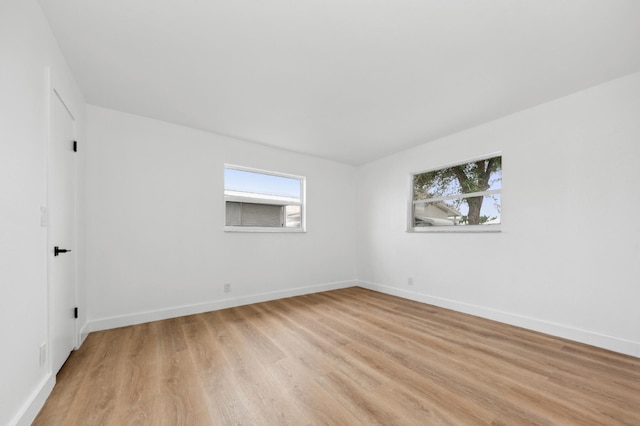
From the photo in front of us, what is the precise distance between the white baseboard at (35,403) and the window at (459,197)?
434 cm

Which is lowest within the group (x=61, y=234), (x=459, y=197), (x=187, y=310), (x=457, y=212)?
(x=187, y=310)

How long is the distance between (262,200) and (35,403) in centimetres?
312

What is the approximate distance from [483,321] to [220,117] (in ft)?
13.7

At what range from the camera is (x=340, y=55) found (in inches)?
82.7

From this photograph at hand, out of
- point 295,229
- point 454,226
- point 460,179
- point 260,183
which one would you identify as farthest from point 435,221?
point 260,183

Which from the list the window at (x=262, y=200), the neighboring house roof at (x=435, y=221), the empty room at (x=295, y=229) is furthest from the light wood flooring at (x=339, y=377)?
the window at (x=262, y=200)

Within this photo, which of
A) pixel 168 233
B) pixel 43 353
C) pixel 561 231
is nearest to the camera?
pixel 43 353

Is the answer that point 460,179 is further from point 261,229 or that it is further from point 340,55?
point 261,229

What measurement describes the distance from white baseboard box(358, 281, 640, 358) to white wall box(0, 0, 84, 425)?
4164 mm

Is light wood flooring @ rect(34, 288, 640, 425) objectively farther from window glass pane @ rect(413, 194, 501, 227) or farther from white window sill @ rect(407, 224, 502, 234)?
→ window glass pane @ rect(413, 194, 501, 227)

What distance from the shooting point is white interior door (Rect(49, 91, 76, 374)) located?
6.09 feet

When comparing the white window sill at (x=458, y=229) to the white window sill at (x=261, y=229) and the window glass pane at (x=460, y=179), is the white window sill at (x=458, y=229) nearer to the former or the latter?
the window glass pane at (x=460, y=179)

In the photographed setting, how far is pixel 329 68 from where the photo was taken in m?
2.27

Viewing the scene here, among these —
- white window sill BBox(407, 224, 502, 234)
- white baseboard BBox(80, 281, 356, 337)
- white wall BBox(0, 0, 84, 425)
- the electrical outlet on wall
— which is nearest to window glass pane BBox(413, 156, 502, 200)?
white window sill BBox(407, 224, 502, 234)
